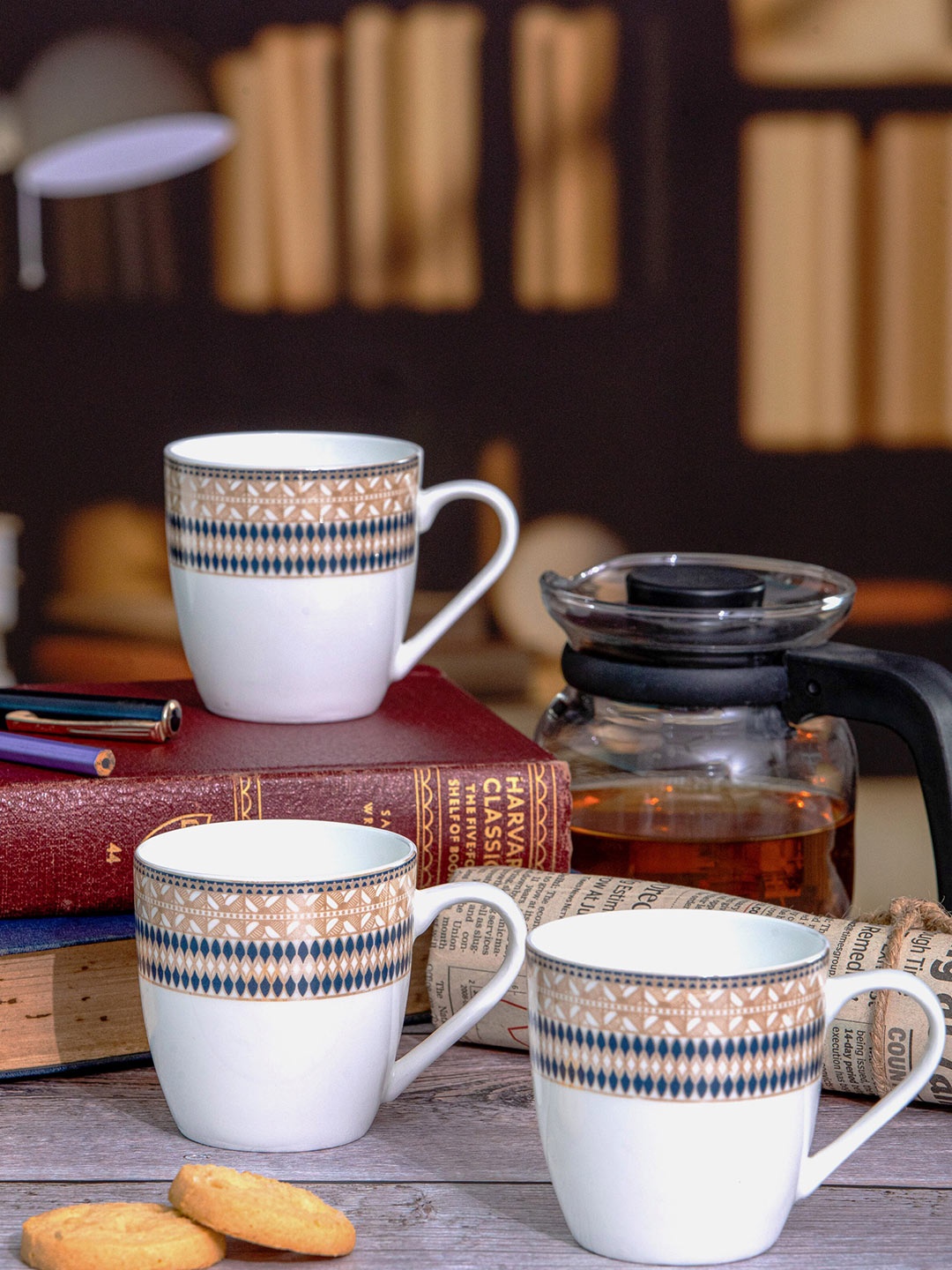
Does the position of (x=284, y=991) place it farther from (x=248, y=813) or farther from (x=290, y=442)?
(x=290, y=442)

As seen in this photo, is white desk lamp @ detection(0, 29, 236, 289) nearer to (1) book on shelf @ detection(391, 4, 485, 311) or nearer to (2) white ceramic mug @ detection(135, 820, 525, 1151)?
(1) book on shelf @ detection(391, 4, 485, 311)

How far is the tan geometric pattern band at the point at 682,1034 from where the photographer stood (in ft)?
1.51

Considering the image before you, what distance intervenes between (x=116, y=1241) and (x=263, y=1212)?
0.04m

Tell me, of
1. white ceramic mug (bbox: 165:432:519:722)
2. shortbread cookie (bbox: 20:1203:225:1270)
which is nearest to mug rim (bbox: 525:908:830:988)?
shortbread cookie (bbox: 20:1203:225:1270)

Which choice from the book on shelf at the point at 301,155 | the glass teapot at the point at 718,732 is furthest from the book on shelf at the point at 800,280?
the glass teapot at the point at 718,732

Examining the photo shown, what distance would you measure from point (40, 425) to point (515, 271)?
417 mm

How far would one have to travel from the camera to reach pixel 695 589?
0.73 m

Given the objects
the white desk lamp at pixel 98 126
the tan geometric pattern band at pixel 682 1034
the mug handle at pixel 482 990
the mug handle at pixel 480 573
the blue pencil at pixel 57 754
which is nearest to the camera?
the tan geometric pattern band at pixel 682 1034

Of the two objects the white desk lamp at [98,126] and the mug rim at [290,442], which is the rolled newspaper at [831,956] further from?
the white desk lamp at [98,126]

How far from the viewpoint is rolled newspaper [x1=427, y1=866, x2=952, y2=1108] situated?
591 millimetres

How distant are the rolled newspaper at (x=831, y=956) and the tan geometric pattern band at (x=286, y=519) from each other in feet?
0.48

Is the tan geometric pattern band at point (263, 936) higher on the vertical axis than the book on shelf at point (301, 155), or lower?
lower

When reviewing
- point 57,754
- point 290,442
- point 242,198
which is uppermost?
point 242,198

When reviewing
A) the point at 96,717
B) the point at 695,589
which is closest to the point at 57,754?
the point at 96,717
